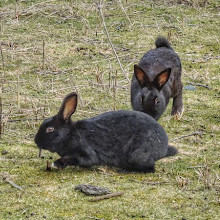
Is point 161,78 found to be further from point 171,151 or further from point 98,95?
point 171,151

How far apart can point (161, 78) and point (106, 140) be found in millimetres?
2185

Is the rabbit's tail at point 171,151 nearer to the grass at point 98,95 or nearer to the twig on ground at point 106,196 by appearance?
the grass at point 98,95

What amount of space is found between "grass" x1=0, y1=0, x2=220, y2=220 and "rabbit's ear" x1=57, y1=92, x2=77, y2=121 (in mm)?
544

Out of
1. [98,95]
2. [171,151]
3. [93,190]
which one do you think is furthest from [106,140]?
[98,95]

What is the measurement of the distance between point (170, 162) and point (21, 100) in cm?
284

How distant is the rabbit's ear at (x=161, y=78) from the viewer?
801 centimetres

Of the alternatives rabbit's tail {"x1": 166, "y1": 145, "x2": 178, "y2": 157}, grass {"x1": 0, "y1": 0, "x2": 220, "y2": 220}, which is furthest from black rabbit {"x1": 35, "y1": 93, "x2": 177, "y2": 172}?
rabbit's tail {"x1": 166, "y1": 145, "x2": 178, "y2": 157}

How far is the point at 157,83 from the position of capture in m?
8.11

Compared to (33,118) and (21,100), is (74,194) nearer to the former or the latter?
(33,118)

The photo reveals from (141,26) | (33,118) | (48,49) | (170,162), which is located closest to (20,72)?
(48,49)

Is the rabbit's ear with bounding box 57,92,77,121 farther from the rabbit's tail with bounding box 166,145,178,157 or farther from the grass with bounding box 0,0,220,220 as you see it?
the rabbit's tail with bounding box 166,145,178,157

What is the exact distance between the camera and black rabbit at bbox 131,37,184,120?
7941 mm

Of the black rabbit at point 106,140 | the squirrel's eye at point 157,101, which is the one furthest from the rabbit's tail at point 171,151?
the squirrel's eye at point 157,101

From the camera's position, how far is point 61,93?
8891 mm
